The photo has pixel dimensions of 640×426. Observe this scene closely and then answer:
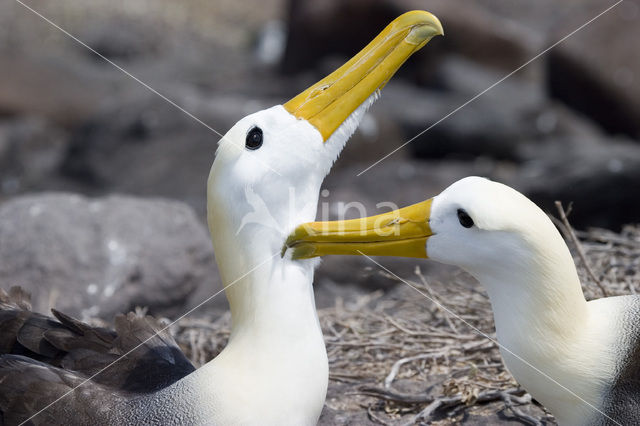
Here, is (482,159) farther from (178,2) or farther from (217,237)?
(178,2)

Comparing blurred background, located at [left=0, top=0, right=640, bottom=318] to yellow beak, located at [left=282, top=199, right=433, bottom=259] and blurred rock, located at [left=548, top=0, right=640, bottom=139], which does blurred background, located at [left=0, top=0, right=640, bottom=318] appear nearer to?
blurred rock, located at [left=548, top=0, right=640, bottom=139]

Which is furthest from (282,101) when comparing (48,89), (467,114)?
(48,89)

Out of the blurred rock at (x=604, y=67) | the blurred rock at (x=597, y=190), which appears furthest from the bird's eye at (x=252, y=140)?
the blurred rock at (x=604, y=67)

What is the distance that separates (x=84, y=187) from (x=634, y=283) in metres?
8.57

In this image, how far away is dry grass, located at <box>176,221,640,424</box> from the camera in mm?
3934

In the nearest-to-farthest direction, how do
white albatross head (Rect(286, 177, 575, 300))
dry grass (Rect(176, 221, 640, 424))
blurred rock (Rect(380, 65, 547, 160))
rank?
white albatross head (Rect(286, 177, 575, 300)) → dry grass (Rect(176, 221, 640, 424)) → blurred rock (Rect(380, 65, 547, 160))

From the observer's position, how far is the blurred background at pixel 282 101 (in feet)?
20.2

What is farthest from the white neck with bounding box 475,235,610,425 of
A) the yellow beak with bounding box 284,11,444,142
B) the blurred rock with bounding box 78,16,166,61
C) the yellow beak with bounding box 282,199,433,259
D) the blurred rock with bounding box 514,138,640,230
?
the blurred rock with bounding box 78,16,166,61

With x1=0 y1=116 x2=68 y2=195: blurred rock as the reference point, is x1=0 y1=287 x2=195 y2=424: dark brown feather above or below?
below

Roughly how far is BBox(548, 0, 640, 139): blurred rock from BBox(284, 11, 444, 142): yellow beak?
1060cm

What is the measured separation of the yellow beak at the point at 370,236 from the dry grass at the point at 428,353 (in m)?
0.92

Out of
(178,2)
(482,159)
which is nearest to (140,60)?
(178,2)

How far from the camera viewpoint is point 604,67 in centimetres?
1334

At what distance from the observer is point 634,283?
15.1ft
